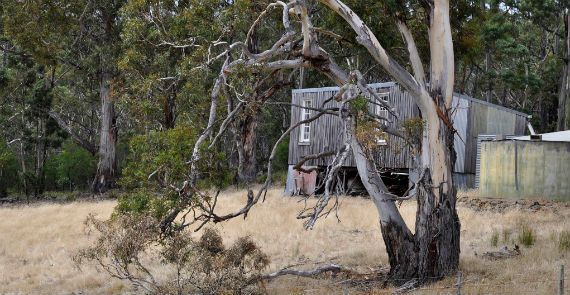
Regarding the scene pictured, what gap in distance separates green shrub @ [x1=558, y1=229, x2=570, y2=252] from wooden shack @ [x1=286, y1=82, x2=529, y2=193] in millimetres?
10064

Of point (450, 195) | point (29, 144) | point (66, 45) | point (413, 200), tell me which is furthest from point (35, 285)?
point (29, 144)

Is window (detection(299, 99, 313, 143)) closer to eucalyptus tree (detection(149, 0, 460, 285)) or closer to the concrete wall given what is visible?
the concrete wall

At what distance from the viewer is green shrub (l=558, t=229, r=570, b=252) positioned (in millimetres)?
17458

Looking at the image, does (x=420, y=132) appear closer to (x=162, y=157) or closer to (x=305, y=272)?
(x=305, y=272)

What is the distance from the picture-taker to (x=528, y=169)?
Answer: 86.8 ft

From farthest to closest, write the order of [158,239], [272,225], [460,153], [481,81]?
1. [481,81]
2. [460,153]
3. [272,225]
4. [158,239]

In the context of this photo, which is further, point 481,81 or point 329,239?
point 481,81

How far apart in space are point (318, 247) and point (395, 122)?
8158 millimetres

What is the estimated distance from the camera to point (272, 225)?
24.9 m

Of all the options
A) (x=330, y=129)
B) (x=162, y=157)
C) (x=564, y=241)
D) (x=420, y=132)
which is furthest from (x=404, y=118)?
(x=162, y=157)

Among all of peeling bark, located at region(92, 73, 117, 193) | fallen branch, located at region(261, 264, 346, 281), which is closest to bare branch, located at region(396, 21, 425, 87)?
fallen branch, located at region(261, 264, 346, 281)

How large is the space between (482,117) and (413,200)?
5.44 meters

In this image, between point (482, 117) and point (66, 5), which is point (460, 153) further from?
point (66, 5)

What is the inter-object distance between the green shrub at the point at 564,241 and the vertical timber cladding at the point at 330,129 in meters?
10.6
